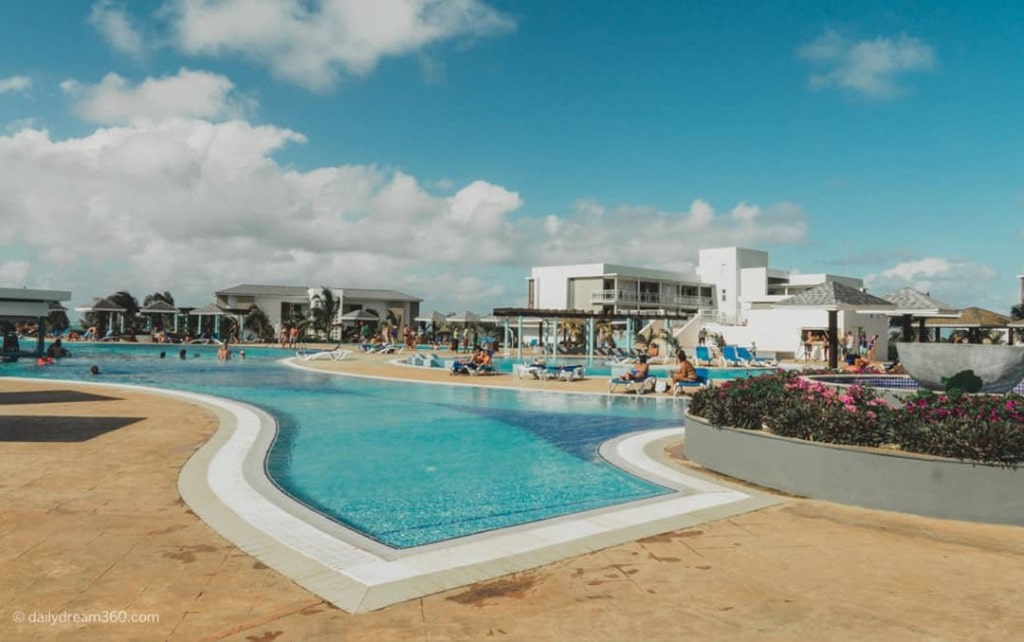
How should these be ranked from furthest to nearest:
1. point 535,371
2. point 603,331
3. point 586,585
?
1. point 603,331
2. point 535,371
3. point 586,585

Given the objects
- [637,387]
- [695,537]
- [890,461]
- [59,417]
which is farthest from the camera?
[637,387]

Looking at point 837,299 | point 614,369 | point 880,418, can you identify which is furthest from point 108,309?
point 880,418

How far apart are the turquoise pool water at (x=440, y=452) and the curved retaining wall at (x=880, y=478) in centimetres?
128

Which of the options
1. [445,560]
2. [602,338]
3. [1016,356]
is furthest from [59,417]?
[602,338]

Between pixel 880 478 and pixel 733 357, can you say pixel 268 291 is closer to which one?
pixel 733 357

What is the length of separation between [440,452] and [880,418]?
6204mm

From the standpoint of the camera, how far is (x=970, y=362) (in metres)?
9.93

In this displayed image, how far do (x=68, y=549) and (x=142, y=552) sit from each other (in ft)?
1.84

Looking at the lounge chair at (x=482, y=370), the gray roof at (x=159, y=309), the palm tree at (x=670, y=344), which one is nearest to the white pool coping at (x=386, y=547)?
the lounge chair at (x=482, y=370)

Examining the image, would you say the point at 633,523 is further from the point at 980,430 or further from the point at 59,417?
the point at 59,417

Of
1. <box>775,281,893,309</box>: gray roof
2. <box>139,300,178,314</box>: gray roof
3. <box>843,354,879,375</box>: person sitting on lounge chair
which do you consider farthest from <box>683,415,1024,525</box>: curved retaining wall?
<box>139,300,178,314</box>: gray roof

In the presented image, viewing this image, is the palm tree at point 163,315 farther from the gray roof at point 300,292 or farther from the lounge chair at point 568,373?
the lounge chair at point 568,373

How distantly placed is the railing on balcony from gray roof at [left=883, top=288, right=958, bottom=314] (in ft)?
115

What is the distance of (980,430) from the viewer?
20.5 feet
